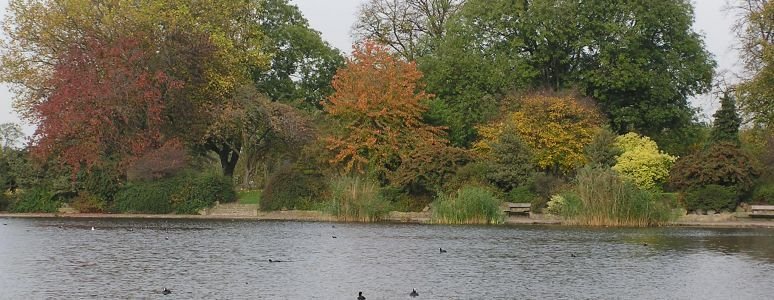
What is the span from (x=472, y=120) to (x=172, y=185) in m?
18.7

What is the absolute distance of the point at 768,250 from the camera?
1136 inches

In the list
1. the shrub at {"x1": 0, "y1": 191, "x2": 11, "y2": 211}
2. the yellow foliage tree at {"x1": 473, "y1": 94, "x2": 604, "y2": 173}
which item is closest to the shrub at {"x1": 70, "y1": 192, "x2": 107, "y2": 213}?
the shrub at {"x1": 0, "y1": 191, "x2": 11, "y2": 211}

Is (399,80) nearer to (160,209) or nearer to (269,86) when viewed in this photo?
(160,209)

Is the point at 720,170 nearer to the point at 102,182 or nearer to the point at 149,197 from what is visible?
the point at 149,197

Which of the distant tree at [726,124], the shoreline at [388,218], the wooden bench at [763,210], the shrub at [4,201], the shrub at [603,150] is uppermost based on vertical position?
the distant tree at [726,124]

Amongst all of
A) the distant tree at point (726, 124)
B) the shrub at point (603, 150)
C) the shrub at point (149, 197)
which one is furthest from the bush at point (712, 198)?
the shrub at point (149, 197)

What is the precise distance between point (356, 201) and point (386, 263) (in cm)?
1869

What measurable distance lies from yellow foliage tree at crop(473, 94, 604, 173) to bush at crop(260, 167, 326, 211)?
9.37m

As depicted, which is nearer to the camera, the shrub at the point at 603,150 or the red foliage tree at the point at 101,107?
the shrub at the point at 603,150

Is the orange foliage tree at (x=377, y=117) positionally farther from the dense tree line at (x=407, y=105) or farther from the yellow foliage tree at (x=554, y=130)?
the yellow foliage tree at (x=554, y=130)

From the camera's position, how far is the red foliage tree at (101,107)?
172 feet

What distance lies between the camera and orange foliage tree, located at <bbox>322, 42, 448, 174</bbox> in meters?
51.8

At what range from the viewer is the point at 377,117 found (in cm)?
5238

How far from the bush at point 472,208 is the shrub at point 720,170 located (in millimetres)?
9075
